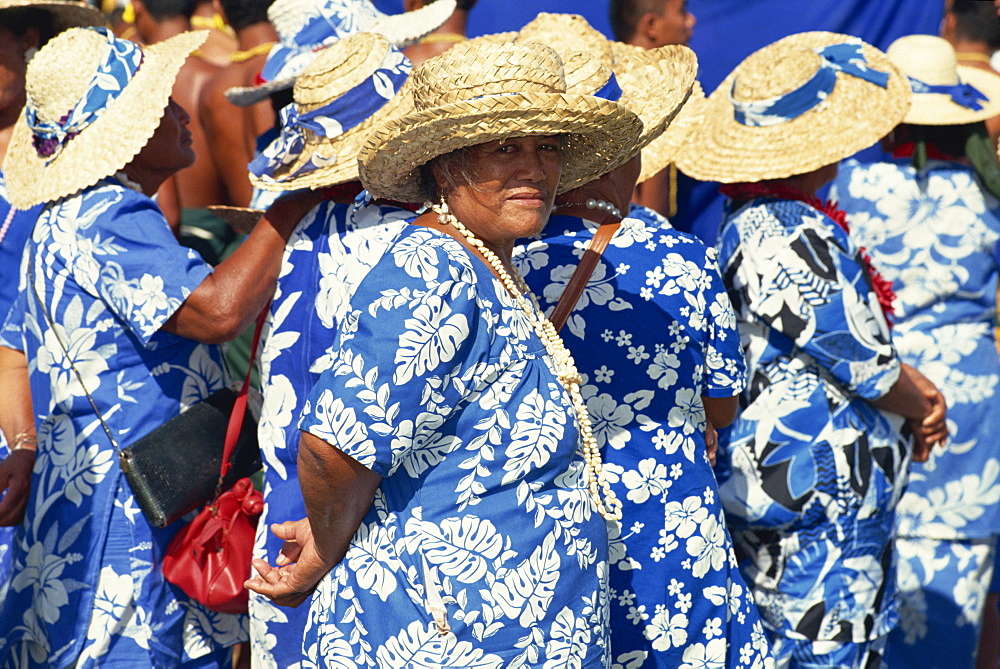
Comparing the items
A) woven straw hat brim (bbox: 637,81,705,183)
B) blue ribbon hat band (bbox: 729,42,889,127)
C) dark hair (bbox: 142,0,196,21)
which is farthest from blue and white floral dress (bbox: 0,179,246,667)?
dark hair (bbox: 142,0,196,21)

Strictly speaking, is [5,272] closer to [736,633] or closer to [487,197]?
[487,197]

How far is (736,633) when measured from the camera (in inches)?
104

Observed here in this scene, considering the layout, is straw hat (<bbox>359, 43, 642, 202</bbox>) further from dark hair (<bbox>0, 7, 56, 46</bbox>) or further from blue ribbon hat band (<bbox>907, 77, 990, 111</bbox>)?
blue ribbon hat band (<bbox>907, 77, 990, 111</bbox>)

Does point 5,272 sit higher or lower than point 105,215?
lower

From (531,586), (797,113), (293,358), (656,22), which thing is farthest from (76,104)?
(656,22)

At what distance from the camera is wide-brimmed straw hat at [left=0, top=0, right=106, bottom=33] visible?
3.60 meters

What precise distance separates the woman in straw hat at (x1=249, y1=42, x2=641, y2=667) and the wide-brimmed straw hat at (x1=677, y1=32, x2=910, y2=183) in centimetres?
155

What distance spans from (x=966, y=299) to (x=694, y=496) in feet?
7.87

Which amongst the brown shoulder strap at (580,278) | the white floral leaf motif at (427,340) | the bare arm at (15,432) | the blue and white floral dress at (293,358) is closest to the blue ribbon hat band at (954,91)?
the brown shoulder strap at (580,278)

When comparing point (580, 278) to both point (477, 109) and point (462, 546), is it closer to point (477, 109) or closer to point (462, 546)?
point (477, 109)

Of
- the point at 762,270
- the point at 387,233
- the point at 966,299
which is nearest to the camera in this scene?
the point at 387,233

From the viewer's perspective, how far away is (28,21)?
369cm

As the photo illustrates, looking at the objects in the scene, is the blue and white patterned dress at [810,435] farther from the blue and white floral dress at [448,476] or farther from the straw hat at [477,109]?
the blue and white floral dress at [448,476]

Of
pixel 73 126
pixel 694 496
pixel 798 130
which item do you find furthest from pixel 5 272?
pixel 798 130
